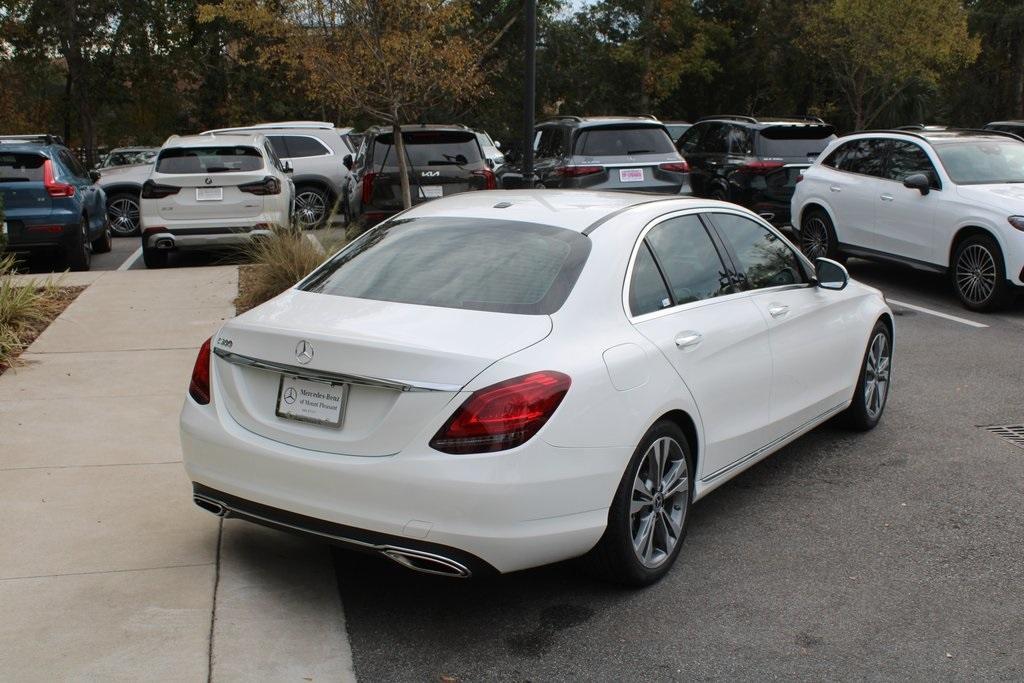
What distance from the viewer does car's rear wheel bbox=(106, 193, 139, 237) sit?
64.0 ft

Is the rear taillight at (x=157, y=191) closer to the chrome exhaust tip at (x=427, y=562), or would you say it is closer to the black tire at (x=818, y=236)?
the black tire at (x=818, y=236)

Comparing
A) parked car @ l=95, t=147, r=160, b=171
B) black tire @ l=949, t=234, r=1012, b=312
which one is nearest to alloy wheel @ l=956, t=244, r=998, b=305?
black tire @ l=949, t=234, r=1012, b=312

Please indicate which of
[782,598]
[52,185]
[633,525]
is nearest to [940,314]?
[782,598]

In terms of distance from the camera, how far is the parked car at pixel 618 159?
46.6ft

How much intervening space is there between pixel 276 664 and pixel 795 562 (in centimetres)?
228

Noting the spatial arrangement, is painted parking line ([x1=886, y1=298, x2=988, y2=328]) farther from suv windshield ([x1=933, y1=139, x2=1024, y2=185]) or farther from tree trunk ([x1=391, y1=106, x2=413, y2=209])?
tree trunk ([x1=391, y1=106, x2=413, y2=209])

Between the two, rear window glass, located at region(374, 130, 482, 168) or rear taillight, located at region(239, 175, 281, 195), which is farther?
rear window glass, located at region(374, 130, 482, 168)

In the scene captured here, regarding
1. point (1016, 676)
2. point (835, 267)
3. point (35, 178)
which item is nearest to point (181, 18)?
point (35, 178)

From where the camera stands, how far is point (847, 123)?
3791 centimetres

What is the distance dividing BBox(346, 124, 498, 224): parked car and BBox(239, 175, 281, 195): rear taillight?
1039 mm

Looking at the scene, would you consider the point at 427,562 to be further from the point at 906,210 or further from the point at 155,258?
the point at 155,258

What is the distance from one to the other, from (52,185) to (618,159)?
6894 millimetres

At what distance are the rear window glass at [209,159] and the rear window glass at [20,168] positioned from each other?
1.41m

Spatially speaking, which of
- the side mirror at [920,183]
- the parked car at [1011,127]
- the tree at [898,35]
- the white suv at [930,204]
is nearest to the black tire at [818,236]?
the white suv at [930,204]
